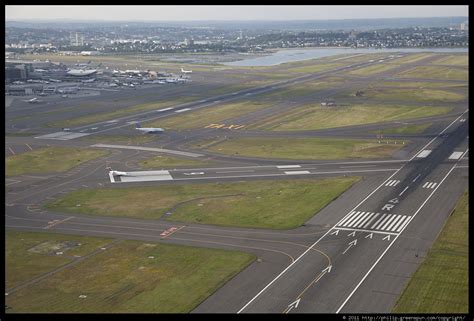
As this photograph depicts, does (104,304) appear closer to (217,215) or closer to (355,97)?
(217,215)

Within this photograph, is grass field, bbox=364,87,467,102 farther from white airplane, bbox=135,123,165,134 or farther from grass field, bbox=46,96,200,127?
white airplane, bbox=135,123,165,134

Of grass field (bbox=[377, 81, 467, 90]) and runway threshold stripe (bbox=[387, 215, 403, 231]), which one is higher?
grass field (bbox=[377, 81, 467, 90])

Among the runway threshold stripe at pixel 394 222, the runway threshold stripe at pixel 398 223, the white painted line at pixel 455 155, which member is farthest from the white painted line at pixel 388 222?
the white painted line at pixel 455 155

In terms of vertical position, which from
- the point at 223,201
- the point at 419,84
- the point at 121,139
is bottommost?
the point at 121,139

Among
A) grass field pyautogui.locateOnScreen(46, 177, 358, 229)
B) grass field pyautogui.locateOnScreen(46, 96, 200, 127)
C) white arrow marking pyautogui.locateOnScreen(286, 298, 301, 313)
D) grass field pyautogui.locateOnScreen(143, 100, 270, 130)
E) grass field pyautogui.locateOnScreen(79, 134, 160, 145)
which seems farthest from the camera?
grass field pyautogui.locateOnScreen(46, 96, 200, 127)

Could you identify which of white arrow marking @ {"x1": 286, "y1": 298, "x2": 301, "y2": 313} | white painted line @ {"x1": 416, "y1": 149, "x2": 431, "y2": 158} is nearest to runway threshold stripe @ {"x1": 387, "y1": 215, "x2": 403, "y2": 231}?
white arrow marking @ {"x1": 286, "y1": 298, "x2": 301, "y2": 313}

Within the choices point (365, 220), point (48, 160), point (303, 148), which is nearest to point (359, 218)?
point (365, 220)

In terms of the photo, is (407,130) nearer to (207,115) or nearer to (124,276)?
(207,115)

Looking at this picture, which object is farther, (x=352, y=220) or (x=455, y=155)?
(x=455, y=155)
